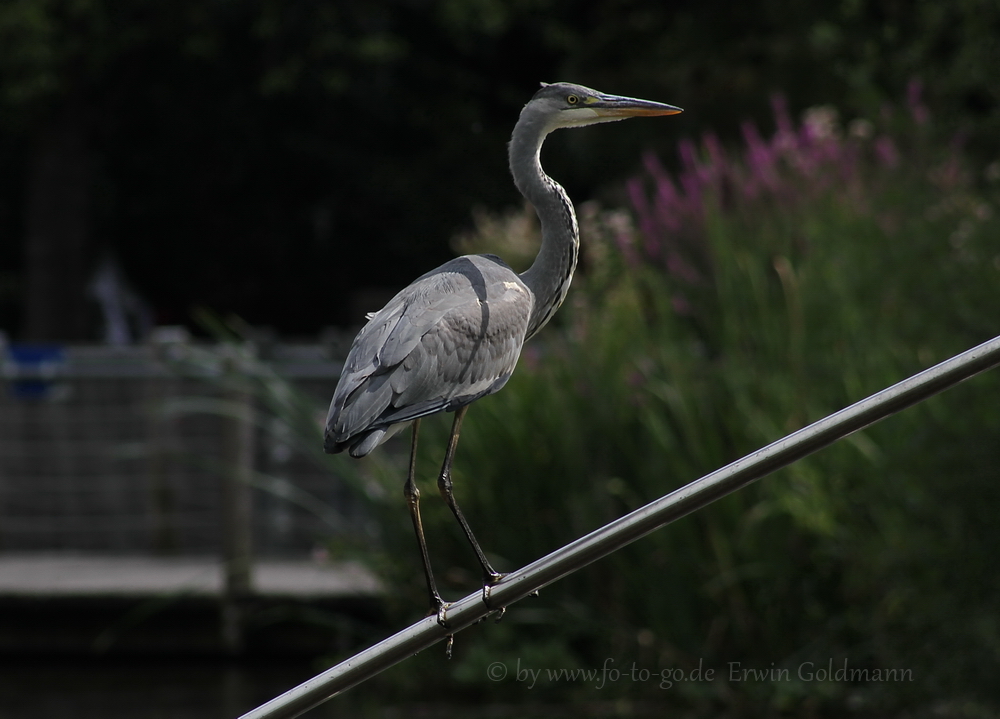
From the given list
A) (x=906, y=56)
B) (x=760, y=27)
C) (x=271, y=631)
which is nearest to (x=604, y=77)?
(x=760, y=27)

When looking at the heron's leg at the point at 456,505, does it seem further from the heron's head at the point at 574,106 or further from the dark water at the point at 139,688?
the dark water at the point at 139,688

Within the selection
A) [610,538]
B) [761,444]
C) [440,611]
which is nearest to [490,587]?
[440,611]

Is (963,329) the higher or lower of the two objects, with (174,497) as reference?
lower

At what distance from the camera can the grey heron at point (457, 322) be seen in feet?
3.86

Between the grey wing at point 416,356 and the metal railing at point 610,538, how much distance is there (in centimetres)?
17

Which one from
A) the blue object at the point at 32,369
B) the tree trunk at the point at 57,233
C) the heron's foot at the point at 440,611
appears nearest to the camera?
the heron's foot at the point at 440,611

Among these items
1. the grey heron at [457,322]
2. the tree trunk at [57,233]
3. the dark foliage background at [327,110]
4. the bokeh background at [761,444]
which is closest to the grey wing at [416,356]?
the grey heron at [457,322]

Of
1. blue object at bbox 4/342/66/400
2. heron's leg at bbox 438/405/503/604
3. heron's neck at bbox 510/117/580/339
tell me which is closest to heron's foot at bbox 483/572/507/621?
heron's leg at bbox 438/405/503/604

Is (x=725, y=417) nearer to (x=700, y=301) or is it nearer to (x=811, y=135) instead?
(x=700, y=301)

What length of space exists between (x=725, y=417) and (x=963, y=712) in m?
1.60

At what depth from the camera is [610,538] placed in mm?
1243

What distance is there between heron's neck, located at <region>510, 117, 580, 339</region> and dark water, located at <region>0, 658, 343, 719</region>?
704 cm

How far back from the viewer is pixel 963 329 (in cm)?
569

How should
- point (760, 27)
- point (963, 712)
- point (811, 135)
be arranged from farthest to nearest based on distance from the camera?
point (760, 27) → point (811, 135) → point (963, 712)
